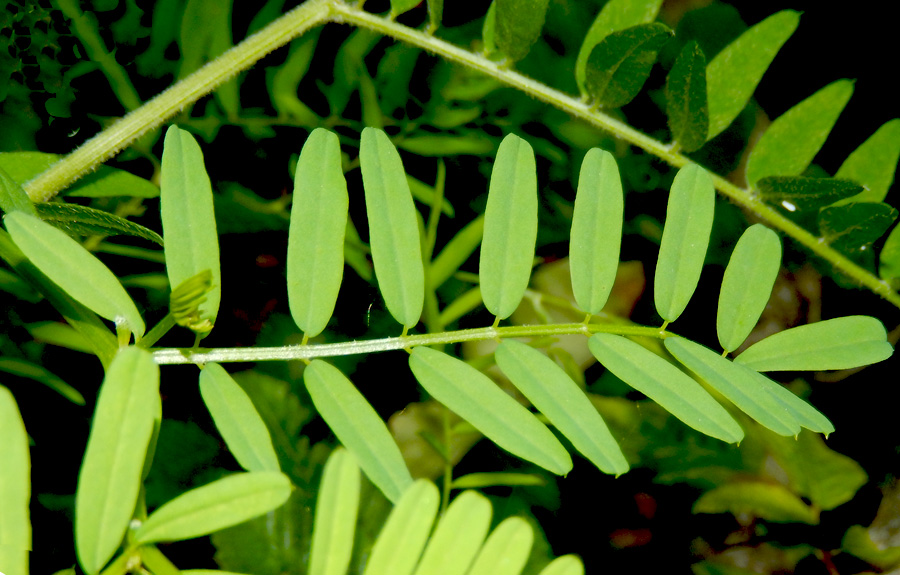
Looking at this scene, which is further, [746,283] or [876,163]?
[876,163]

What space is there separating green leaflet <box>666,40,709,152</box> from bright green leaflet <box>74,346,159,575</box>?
24.2 inches

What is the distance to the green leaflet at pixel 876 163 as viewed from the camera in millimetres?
875

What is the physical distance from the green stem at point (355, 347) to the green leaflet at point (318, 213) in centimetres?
6

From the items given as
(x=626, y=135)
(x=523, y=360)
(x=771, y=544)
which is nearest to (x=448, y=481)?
(x=523, y=360)

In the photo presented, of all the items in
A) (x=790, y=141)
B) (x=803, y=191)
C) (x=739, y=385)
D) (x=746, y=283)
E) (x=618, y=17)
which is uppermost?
(x=618, y=17)

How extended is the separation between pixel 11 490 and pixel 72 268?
0.52 ft

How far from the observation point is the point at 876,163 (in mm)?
880

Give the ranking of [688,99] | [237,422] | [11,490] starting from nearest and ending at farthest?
[11,490], [237,422], [688,99]

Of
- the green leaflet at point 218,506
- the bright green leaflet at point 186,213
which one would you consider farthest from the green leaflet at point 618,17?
the green leaflet at point 218,506

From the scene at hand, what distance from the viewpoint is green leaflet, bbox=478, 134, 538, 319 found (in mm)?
602

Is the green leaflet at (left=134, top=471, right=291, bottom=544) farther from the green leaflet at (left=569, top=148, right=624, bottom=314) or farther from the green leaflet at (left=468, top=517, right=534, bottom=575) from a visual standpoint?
the green leaflet at (left=569, top=148, right=624, bottom=314)

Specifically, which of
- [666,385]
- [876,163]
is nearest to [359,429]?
[666,385]

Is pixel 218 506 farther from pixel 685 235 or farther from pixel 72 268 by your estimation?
pixel 685 235

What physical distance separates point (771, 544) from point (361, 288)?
971mm
